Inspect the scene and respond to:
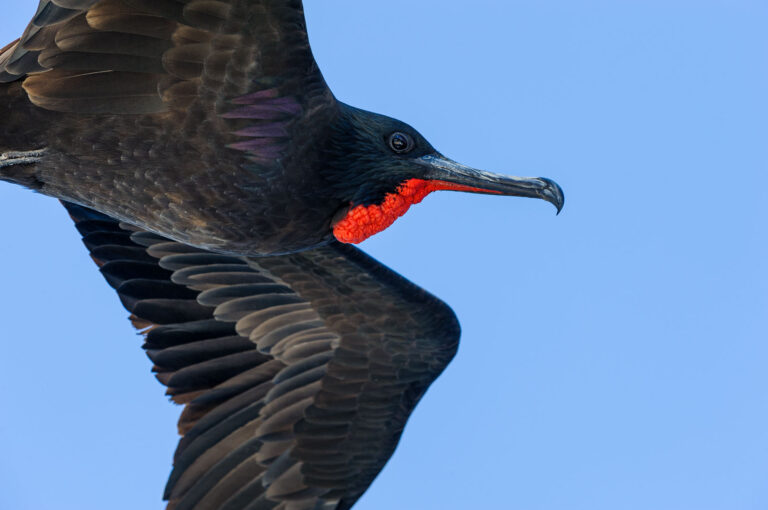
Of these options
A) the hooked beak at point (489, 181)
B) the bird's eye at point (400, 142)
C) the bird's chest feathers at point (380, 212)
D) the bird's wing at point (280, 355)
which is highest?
the bird's eye at point (400, 142)

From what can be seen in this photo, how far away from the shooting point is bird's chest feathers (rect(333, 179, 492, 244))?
168 inches

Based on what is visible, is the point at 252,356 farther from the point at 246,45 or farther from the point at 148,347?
the point at 246,45

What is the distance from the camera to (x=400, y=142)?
14.6 feet

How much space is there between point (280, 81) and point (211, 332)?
1816 millimetres

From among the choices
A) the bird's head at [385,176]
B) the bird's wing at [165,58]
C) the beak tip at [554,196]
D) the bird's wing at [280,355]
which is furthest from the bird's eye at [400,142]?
the bird's wing at [280,355]

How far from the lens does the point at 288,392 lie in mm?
5324

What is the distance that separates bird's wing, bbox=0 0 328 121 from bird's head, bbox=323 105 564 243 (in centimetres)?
30

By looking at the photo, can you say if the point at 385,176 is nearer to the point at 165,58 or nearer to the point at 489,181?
the point at 489,181

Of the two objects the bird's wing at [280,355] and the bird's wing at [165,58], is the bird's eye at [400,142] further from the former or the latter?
the bird's wing at [280,355]

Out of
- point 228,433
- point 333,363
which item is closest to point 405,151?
point 333,363

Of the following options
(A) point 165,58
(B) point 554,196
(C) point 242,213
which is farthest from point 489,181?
(A) point 165,58

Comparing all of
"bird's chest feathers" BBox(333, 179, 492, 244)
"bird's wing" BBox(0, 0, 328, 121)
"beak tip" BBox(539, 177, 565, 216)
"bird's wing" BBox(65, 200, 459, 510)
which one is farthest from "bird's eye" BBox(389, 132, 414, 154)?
"bird's wing" BBox(65, 200, 459, 510)

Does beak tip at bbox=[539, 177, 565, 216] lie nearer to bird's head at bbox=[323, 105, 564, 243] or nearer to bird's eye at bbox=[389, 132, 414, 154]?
bird's head at bbox=[323, 105, 564, 243]

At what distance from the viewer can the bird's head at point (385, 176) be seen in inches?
167
